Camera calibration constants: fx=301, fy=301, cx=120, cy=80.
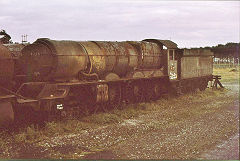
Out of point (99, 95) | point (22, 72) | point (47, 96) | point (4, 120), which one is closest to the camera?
point (4, 120)

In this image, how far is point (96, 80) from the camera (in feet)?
42.4

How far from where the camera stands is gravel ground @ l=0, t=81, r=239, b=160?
7.53 metres

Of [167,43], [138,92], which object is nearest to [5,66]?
[138,92]

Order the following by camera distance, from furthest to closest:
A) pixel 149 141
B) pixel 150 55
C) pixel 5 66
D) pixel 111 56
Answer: pixel 150 55
pixel 111 56
pixel 5 66
pixel 149 141

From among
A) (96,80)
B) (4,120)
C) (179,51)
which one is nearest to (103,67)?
(96,80)

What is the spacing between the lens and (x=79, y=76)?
12.5 m

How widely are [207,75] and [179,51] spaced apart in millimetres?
5535

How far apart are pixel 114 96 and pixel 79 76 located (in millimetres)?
2421

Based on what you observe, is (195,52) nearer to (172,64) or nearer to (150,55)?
(172,64)

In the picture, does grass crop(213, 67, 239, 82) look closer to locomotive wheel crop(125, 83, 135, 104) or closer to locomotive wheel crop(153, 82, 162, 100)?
locomotive wheel crop(153, 82, 162, 100)

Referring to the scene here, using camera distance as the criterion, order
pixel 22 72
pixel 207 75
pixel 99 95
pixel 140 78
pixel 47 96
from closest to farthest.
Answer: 1. pixel 47 96
2. pixel 22 72
3. pixel 99 95
4. pixel 140 78
5. pixel 207 75

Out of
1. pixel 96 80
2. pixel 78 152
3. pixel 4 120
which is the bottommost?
pixel 78 152

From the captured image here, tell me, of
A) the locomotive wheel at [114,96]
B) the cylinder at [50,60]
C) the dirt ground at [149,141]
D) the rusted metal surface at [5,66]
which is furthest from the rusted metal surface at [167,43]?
the rusted metal surface at [5,66]

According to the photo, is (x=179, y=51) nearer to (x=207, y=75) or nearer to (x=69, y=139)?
(x=207, y=75)
